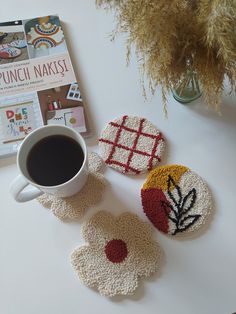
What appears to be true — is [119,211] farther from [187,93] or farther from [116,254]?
[187,93]

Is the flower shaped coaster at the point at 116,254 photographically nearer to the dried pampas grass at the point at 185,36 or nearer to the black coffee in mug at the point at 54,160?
the black coffee in mug at the point at 54,160

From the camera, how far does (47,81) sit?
626 mm

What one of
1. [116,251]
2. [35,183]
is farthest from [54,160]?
[116,251]

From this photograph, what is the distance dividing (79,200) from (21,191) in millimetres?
96

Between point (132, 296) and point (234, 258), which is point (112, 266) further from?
point (234, 258)

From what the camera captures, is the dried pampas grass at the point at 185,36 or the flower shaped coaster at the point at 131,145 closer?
the dried pampas grass at the point at 185,36

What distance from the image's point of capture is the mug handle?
490mm

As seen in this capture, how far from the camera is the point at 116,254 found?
522 millimetres

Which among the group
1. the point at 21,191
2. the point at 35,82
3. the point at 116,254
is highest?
the point at 35,82

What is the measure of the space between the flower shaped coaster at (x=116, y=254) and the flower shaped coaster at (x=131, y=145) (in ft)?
0.27

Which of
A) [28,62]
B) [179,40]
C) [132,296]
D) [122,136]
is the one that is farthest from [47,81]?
[132,296]

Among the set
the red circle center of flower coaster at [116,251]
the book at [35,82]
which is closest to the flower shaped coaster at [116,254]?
the red circle center of flower coaster at [116,251]

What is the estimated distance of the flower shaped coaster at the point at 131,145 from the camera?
0.57 metres

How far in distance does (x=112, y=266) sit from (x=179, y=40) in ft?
1.08
